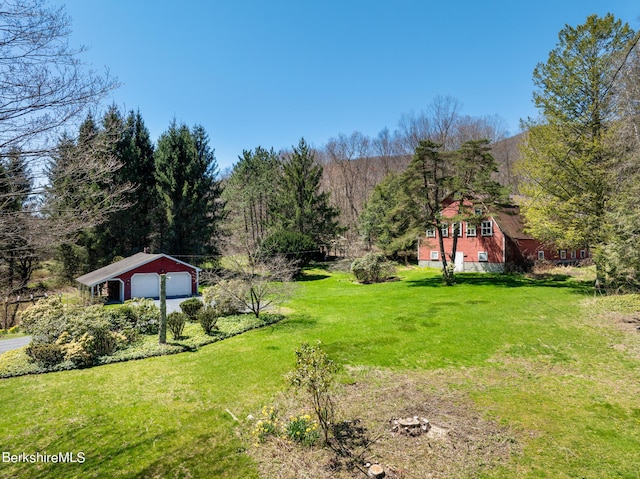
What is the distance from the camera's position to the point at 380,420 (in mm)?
6445

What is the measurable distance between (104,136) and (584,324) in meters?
16.4

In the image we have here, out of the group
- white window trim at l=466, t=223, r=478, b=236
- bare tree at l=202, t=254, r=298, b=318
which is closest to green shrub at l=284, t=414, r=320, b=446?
bare tree at l=202, t=254, r=298, b=318

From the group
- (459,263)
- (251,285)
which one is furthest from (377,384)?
(459,263)

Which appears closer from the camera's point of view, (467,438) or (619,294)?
(467,438)

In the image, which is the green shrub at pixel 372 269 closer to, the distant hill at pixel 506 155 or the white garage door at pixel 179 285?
the white garage door at pixel 179 285

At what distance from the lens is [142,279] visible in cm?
2350

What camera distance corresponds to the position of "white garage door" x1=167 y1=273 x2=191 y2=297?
25.2m

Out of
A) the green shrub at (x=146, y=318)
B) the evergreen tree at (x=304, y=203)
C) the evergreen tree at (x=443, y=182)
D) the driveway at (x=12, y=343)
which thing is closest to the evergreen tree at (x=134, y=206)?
the evergreen tree at (x=304, y=203)

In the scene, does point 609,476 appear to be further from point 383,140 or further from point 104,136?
point 383,140

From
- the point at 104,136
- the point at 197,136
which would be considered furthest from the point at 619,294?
the point at 197,136

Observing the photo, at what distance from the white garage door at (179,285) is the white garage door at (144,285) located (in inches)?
48.0

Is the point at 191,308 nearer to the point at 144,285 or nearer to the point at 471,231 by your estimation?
the point at 144,285

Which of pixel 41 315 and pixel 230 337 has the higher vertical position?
pixel 41 315

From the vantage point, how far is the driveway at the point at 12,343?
12.5m
